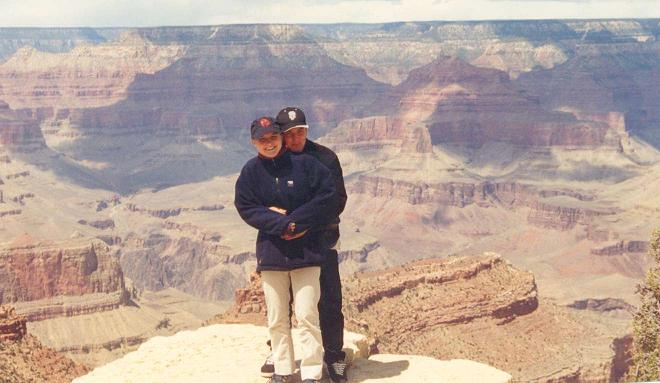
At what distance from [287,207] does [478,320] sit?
32.1m

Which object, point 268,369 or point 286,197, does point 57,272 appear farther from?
point 286,197

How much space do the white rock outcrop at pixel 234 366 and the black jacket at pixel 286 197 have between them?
2401 millimetres

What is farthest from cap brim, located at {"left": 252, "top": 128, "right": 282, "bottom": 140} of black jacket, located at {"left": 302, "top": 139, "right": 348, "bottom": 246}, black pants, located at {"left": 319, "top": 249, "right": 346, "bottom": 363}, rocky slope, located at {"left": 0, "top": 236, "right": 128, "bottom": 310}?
rocky slope, located at {"left": 0, "top": 236, "right": 128, "bottom": 310}

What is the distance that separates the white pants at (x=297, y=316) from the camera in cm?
1916

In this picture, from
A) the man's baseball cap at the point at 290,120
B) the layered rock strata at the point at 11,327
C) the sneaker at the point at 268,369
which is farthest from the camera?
the layered rock strata at the point at 11,327

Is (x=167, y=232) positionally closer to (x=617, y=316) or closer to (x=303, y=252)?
(x=617, y=316)

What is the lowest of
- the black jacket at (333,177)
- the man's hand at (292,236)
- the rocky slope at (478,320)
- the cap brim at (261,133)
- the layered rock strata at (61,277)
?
the layered rock strata at (61,277)

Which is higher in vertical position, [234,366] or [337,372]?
[337,372]

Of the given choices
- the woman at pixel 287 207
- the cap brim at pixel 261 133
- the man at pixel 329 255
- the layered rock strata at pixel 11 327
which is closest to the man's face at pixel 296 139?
the man at pixel 329 255

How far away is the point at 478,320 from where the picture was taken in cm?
4988

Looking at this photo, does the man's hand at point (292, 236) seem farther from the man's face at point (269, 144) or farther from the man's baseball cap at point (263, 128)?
the man's baseball cap at point (263, 128)

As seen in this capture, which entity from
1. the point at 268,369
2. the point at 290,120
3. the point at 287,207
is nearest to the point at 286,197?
the point at 287,207

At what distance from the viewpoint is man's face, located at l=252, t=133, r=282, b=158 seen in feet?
62.2

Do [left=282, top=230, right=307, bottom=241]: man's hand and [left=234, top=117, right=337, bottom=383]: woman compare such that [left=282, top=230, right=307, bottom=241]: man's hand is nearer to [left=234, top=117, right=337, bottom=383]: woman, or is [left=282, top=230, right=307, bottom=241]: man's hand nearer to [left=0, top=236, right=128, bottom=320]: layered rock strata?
[left=234, top=117, right=337, bottom=383]: woman
